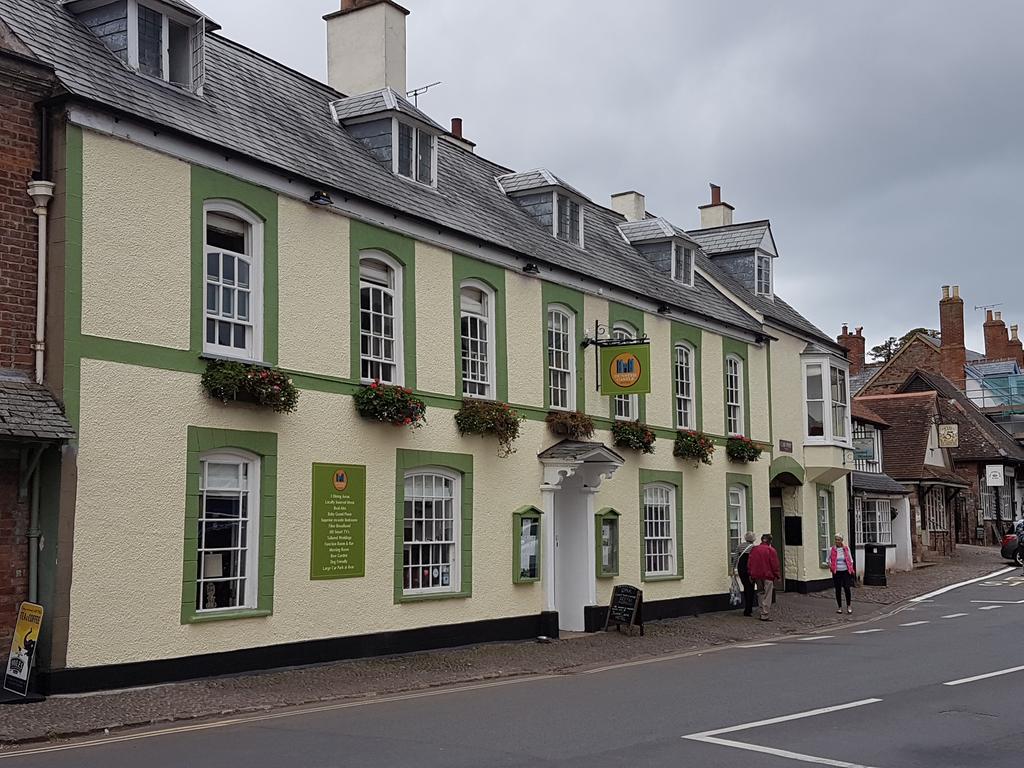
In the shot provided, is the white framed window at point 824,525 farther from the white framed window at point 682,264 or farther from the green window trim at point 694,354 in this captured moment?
the white framed window at point 682,264

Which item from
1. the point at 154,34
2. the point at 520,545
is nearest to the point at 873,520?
the point at 520,545

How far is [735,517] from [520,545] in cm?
912

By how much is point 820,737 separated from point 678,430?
14.4 m

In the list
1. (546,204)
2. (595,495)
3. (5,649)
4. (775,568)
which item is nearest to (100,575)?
(5,649)

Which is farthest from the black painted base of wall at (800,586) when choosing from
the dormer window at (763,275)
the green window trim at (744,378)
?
the dormer window at (763,275)

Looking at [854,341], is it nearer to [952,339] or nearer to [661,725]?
[952,339]

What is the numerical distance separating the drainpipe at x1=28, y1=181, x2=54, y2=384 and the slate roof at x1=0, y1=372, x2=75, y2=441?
26cm

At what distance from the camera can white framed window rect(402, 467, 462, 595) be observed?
17.2m

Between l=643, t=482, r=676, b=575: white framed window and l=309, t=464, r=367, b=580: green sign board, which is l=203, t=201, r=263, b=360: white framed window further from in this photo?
l=643, t=482, r=676, b=575: white framed window

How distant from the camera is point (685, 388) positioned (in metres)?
25.2

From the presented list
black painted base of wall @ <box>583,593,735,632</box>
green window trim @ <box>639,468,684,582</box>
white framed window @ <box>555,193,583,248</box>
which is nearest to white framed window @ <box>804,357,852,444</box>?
black painted base of wall @ <box>583,593,735,632</box>

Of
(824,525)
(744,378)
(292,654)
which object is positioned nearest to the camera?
(292,654)

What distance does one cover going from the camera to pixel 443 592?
17.7 m

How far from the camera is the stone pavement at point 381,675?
11.2m
